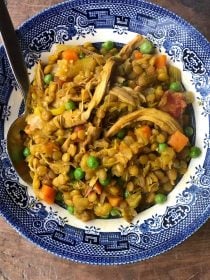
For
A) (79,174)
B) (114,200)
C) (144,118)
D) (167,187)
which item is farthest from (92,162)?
(167,187)

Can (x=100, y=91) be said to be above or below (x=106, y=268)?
above

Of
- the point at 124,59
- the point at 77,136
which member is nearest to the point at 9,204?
the point at 77,136

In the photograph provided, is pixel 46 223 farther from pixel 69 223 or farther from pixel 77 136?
pixel 77 136

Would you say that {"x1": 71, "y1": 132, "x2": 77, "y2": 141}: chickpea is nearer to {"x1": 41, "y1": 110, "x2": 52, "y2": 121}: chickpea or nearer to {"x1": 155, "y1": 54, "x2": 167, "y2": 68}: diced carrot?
{"x1": 41, "y1": 110, "x2": 52, "y2": 121}: chickpea

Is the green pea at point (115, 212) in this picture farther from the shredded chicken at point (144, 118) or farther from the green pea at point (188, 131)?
the green pea at point (188, 131)

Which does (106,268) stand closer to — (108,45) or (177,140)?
(177,140)

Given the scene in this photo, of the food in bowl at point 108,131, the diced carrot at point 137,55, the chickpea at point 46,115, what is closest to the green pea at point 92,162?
the food in bowl at point 108,131

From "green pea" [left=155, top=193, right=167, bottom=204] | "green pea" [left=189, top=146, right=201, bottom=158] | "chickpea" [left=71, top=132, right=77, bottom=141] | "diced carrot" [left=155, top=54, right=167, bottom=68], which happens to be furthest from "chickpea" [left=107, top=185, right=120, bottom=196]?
"diced carrot" [left=155, top=54, right=167, bottom=68]
